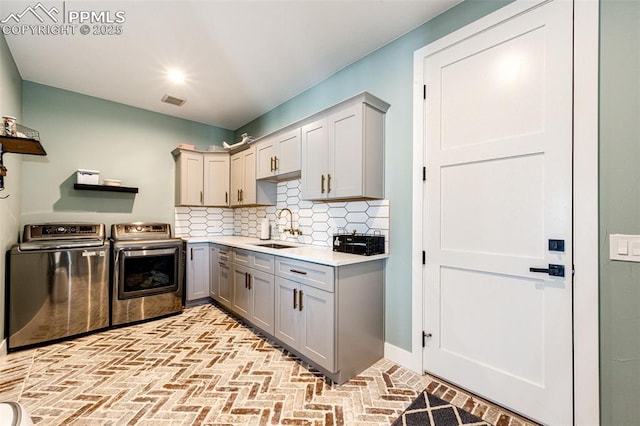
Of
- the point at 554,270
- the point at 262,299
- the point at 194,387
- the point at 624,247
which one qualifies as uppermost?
the point at 624,247

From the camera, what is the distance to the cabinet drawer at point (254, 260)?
2643 millimetres

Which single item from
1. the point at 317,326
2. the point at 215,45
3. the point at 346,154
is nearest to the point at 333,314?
the point at 317,326

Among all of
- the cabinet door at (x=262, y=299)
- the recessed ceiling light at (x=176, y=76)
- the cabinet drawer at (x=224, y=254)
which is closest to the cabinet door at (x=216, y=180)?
the cabinet drawer at (x=224, y=254)

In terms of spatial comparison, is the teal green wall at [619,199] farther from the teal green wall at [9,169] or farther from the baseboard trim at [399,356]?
the teal green wall at [9,169]

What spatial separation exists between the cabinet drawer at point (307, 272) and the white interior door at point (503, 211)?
0.81 metres

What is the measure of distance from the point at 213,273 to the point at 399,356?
2720 millimetres

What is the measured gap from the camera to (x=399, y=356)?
229 cm

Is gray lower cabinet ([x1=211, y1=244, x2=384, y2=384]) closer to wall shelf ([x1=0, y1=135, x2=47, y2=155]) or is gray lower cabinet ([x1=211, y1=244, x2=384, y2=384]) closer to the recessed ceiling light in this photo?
wall shelf ([x1=0, y1=135, x2=47, y2=155])

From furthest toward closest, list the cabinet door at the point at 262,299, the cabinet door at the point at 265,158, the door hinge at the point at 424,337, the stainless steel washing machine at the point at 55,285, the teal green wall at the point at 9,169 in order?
the cabinet door at the point at 265,158, the cabinet door at the point at 262,299, the stainless steel washing machine at the point at 55,285, the teal green wall at the point at 9,169, the door hinge at the point at 424,337

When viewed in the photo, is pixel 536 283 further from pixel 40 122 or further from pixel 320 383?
pixel 40 122

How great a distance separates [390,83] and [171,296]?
3.56 meters

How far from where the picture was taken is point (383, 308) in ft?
7.87

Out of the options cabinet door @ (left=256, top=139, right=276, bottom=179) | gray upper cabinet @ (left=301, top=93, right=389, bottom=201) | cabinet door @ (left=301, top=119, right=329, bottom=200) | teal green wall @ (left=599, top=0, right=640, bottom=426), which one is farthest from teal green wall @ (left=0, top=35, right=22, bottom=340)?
teal green wall @ (left=599, top=0, right=640, bottom=426)

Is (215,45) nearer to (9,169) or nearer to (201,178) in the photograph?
(201,178)
